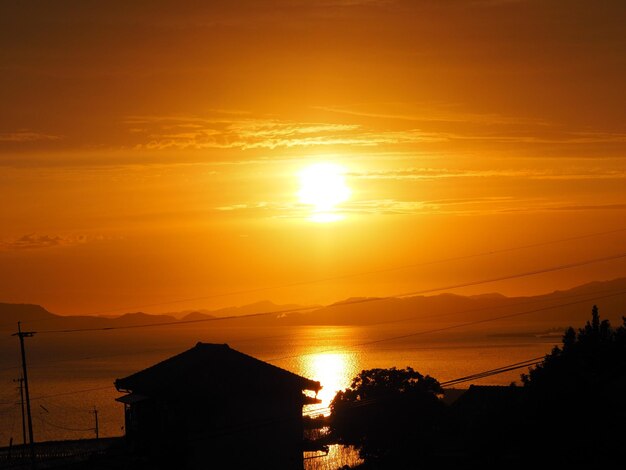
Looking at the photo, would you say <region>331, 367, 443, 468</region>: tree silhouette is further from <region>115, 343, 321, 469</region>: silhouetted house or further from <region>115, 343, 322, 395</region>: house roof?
<region>115, 343, 322, 395</region>: house roof

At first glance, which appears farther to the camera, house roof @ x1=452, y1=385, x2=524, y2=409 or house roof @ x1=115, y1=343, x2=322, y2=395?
house roof @ x1=452, y1=385, x2=524, y2=409

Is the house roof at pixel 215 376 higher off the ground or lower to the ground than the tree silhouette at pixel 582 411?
higher

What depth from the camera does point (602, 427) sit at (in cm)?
2856

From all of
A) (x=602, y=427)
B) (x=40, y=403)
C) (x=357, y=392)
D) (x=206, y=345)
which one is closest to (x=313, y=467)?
(x=357, y=392)

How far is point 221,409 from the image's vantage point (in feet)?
108

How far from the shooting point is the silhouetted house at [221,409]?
32281 mm

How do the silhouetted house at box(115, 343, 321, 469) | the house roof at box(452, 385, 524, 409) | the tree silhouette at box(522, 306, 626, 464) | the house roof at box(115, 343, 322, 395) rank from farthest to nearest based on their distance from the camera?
the house roof at box(452, 385, 524, 409), the house roof at box(115, 343, 322, 395), the silhouetted house at box(115, 343, 321, 469), the tree silhouette at box(522, 306, 626, 464)

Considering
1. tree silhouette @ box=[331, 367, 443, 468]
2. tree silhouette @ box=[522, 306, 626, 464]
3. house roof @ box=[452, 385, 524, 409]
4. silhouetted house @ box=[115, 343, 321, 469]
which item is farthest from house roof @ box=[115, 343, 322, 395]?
house roof @ box=[452, 385, 524, 409]

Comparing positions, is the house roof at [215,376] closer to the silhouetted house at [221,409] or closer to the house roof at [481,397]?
the silhouetted house at [221,409]

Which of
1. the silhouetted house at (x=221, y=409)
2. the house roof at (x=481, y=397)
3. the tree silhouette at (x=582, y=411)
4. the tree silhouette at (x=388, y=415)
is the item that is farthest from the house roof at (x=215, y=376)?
the house roof at (x=481, y=397)

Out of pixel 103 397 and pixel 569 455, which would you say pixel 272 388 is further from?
pixel 103 397

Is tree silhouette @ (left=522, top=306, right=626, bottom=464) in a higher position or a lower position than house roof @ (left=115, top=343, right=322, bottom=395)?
lower

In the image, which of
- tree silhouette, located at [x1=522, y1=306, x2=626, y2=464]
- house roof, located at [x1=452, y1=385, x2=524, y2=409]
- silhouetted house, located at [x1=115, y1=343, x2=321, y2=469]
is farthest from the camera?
house roof, located at [x1=452, y1=385, x2=524, y2=409]

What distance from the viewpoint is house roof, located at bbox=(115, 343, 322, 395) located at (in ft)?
109
